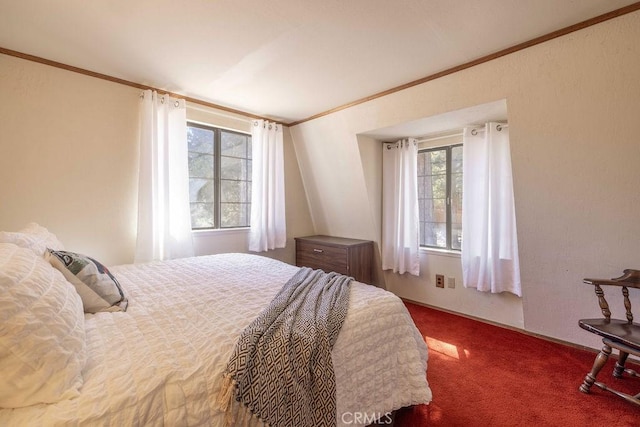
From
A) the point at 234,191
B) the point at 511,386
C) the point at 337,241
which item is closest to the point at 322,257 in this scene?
the point at 337,241

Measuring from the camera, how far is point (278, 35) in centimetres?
194

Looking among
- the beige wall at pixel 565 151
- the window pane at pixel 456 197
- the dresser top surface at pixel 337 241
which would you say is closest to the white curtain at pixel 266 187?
the dresser top surface at pixel 337 241

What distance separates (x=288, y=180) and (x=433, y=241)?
6.74 feet

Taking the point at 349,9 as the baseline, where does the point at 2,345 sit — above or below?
below

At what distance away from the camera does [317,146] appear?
374 cm

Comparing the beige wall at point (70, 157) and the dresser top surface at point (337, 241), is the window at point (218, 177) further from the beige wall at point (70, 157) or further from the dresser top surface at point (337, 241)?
the dresser top surface at point (337, 241)

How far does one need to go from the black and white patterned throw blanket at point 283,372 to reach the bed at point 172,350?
0.06 metres

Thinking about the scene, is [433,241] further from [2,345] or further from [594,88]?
[2,345]

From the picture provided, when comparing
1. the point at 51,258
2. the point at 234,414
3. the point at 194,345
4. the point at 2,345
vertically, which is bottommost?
the point at 234,414

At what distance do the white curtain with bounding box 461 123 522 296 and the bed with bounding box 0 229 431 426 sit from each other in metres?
1.65

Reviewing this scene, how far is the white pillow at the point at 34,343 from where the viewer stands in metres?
0.77

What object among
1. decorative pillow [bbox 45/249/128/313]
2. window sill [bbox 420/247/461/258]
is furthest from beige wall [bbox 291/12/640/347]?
decorative pillow [bbox 45/249/128/313]

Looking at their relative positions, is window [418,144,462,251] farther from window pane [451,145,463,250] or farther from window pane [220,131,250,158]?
window pane [220,131,250,158]

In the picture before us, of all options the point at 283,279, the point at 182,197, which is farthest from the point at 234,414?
the point at 182,197
